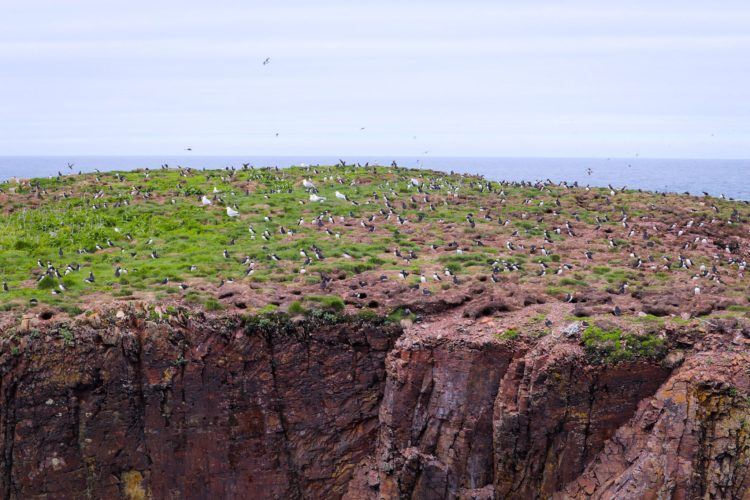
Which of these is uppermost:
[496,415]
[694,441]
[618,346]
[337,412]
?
[618,346]

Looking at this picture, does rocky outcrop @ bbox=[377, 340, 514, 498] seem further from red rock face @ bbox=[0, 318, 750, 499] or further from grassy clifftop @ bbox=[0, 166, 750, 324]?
grassy clifftop @ bbox=[0, 166, 750, 324]

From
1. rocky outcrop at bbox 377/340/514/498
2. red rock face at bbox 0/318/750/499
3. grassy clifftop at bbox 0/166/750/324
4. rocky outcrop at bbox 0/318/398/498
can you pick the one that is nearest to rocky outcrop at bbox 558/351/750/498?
red rock face at bbox 0/318/750/499

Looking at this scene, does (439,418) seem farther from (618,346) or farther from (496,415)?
(618,346)

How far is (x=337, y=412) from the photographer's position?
3039cm

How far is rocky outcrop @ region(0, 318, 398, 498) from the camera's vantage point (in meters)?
28.6

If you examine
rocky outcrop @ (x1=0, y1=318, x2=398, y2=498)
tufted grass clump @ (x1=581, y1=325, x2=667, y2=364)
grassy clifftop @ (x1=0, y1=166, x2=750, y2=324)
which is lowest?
rocky outcrop @ (x1=0, y1=318, x2=398, y2=498)

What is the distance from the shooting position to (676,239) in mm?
42906

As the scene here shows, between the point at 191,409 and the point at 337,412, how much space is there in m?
5.55

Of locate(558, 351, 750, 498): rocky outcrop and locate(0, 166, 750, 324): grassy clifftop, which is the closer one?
locate(558, 351, 750, 498): rocky outcrop

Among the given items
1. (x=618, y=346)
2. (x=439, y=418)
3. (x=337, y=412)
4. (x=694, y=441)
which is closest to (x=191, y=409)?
(x=337, y=412)

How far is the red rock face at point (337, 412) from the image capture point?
26359 millimetres

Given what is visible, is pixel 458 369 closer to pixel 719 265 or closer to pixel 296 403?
pixel 296 403

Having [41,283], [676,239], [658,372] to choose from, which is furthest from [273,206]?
[658,372]

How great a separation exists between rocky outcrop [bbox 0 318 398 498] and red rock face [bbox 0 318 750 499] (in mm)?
53
